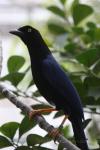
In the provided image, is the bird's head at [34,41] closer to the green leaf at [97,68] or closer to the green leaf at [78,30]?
the green leaf at [97,68]

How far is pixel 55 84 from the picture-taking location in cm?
250

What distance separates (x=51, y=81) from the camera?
2490mm

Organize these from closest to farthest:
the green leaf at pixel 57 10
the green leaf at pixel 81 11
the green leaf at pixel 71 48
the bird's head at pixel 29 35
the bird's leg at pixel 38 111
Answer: the bird's leg at pixel 38 111
the bird's head at pixel 29 35
the green leaf at pixel 71 48
the green leaf at pixel 81 11
the green leaf at pixel 57 10

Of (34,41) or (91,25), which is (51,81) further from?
(91,25)

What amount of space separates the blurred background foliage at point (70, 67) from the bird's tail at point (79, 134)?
3 cm

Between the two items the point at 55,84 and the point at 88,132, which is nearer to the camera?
the point at 55,84

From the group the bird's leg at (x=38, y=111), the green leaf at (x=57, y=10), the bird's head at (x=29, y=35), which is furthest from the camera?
the green leaf at (x=57, y=10)

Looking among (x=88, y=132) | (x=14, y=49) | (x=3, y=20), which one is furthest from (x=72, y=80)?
(x=3, y=20)

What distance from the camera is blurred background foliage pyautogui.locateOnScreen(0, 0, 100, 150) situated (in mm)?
2316

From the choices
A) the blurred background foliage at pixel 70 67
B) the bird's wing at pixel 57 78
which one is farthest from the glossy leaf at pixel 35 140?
the bird's wing at pixel 57 78

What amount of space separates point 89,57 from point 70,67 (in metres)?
0.29

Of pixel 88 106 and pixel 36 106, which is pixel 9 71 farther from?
pixel 88 106

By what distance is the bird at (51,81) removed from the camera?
2.38 metres

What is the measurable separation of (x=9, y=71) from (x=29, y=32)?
0.21 metres
